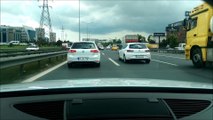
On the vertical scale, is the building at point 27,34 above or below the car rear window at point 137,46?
above

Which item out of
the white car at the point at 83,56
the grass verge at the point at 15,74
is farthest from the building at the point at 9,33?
the grass verge at the point at 15,74

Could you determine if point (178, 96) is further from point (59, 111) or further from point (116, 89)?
point (59, 111)

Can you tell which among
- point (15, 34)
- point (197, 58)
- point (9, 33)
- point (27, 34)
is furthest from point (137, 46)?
point (27, 34)

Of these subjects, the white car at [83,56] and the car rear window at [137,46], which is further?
the car rear window at [137,46]

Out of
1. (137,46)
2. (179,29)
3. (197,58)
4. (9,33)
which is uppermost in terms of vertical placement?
(179,29)

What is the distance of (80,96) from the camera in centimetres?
319

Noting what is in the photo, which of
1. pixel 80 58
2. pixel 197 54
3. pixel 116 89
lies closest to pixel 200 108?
pixel 116 89

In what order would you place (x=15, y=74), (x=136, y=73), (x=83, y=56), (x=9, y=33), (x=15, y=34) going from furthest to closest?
(x=15, y=34) → (x=9, y=33) → (x=83, y=56) → (x=136, y=73) → (x=15, y=74)

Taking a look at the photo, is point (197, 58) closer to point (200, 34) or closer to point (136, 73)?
point (200, 34)

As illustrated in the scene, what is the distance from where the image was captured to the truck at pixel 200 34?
758 inches

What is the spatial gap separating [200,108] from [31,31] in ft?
488

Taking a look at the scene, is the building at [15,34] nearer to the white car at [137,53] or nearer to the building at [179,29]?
the building at [179,29]

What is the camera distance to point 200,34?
65.9ft

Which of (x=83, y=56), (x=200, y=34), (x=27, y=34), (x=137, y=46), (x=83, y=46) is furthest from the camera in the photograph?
(x=27, y=34)
